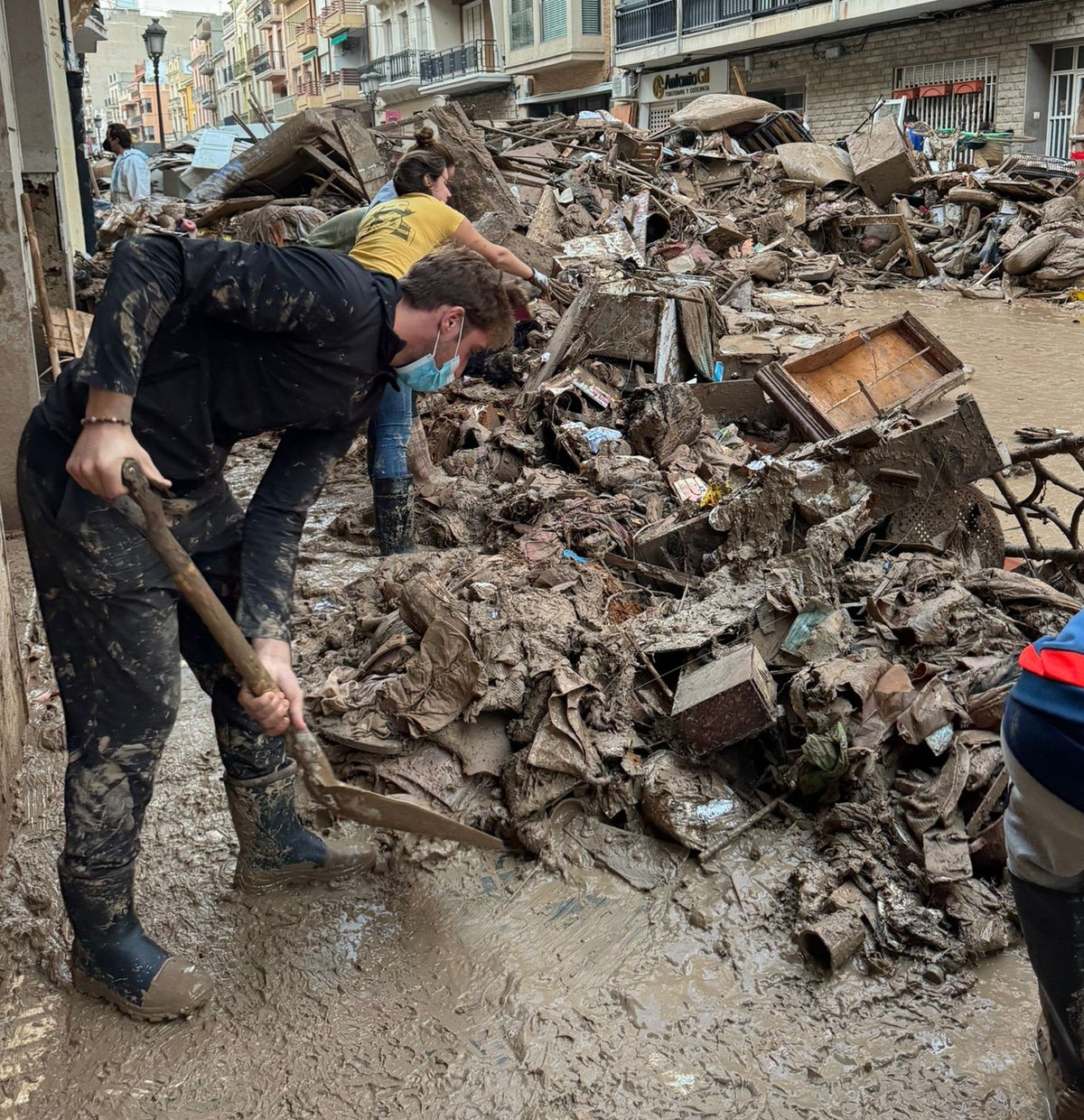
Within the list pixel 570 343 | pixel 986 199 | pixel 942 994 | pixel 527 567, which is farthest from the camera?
pixel 986 199

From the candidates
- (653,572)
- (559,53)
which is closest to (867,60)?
(559,53)

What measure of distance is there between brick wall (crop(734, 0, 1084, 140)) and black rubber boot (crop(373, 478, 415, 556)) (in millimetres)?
20250

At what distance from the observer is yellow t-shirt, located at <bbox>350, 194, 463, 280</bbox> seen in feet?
12.0

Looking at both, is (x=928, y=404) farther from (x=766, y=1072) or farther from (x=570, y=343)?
(x=766, y=1072)

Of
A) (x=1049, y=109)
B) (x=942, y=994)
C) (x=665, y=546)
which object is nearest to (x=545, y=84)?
(x=1049, y=109)

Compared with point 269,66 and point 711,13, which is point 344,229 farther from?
point 269,66

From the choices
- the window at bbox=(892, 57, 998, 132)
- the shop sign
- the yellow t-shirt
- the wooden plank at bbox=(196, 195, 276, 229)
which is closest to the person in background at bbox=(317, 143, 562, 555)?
the yellow t-shirt

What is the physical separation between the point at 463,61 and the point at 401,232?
38080 mm

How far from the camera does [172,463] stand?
2096 millimetres

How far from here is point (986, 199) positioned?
13.8 metres

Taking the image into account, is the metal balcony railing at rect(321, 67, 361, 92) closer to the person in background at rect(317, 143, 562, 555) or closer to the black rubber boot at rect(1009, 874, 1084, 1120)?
the person in background at rect(317, 143, 562, 555)

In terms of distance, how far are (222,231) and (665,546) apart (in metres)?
9.14

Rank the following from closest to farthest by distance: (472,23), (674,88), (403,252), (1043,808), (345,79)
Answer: (1043,808) → (403,252) → (674,88) → (472,23) → (345,79)

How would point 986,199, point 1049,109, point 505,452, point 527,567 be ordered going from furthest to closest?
point 1049,109
point 986,199
point 505,452
point 527,567
